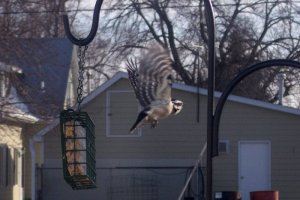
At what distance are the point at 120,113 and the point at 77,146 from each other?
13.6 meters

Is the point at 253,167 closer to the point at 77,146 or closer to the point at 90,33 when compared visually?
the point at 77,146

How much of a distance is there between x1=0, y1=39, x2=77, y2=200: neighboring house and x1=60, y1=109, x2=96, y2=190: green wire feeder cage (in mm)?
9152

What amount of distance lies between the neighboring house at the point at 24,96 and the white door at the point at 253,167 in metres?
4.63

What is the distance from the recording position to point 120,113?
20.5m

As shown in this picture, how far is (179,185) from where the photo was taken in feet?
64.4

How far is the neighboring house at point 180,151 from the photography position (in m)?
19.7

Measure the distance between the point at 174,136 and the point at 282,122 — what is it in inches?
106

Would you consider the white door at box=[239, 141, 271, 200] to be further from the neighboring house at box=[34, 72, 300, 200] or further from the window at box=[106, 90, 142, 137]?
the window at box=[106, 90, 142, 137]

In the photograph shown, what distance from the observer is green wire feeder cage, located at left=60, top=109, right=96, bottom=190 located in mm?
6730

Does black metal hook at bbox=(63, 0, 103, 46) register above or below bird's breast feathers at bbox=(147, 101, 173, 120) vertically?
above

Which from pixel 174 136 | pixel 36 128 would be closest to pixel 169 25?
pixel 36 128

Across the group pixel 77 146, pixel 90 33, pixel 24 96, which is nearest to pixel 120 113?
pixel 24 96

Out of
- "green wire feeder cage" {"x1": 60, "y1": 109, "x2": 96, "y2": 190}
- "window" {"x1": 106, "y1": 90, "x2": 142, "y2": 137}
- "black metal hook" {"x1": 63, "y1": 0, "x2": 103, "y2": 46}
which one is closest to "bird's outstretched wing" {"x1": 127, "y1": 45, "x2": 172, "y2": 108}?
"black metal hook" {"x1": 63, "y1": 0, "x2": 103, "y2": 46}

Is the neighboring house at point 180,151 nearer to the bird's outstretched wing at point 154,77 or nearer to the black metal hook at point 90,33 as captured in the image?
the black metal hook at point 90,33
